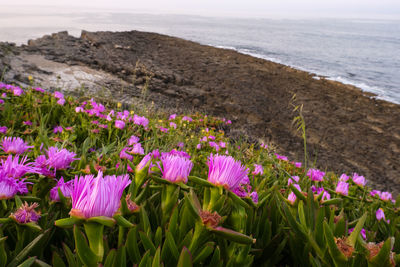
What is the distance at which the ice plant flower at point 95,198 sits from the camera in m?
0.49

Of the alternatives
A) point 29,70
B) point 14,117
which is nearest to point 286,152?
point 14,117

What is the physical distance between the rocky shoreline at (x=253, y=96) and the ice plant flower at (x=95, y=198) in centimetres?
422

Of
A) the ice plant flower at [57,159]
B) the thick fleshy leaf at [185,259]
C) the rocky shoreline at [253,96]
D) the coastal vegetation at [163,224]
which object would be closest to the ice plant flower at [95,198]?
the coastal vegetation at [163,224]

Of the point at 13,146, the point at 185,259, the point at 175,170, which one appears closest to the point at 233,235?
the point at 185,259

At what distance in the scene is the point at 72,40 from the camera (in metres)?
14.0

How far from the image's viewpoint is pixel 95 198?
0.49 meters

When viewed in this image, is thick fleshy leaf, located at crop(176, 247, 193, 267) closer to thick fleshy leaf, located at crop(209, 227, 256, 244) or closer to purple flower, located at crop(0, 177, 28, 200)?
thick fleshy leaf, located at crop(209, 227, 256, 244)

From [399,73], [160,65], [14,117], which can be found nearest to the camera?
[14,117]

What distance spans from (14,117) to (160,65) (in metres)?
11.7

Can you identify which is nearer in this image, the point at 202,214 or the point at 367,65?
the point at 202,214

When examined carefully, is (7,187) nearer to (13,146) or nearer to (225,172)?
(13,146)

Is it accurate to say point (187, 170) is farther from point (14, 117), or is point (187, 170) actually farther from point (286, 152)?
point (286, 152)

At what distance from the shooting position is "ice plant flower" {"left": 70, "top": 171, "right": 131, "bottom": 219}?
0.49 m

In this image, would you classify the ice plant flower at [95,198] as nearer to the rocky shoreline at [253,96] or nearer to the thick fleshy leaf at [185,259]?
the thick fleshy leaf at [185,259]
